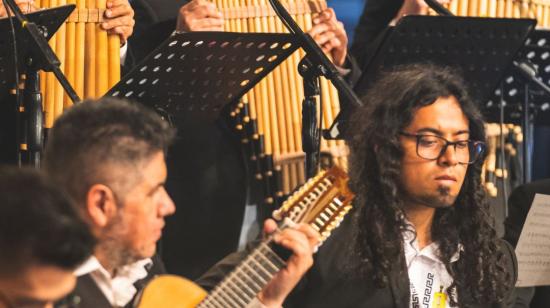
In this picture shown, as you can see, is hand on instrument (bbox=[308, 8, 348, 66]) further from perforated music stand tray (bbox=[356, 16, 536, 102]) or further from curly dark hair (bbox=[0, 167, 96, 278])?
curly dark hair (bbox=[0, 167, 96, 278])

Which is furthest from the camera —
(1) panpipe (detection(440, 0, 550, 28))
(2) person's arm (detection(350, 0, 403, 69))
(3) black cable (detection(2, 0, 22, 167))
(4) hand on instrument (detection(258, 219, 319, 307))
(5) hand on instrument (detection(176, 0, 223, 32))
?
(2) person's arm (detection(350, 0, 403, 69))

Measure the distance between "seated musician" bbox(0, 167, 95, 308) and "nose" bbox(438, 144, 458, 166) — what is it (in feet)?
6.83

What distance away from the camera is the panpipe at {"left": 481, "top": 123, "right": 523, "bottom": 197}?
5.74 m

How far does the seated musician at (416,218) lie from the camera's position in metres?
3.71

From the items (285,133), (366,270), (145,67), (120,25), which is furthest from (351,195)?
(285,133)

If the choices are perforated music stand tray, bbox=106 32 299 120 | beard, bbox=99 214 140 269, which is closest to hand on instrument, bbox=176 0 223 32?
perforated music stand tray, bbox=106 32 299 120

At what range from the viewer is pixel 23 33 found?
12.8 ft

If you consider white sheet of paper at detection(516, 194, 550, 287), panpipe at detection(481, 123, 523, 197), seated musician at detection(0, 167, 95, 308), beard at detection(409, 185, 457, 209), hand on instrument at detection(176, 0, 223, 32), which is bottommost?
panpipe at detection(481, 123, 523, 197)

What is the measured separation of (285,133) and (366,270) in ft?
5.56

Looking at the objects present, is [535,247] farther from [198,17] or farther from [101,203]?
[101,203]

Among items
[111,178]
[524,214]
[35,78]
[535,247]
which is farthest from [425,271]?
[35,78]

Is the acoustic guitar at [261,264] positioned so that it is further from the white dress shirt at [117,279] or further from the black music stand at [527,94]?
the black music stand at [527,94]

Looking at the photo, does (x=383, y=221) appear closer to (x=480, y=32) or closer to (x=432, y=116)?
(x=432, y=116)

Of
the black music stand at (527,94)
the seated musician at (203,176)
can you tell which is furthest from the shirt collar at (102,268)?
the black music stand at (527,94)
